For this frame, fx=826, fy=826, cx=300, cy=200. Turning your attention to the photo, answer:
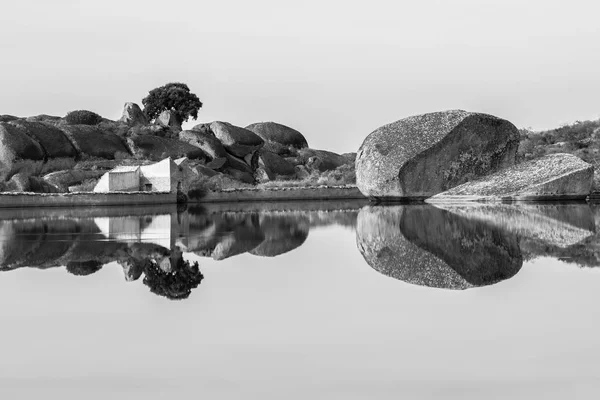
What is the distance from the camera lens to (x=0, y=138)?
163 feet

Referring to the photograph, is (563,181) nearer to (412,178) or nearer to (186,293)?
(412,178)

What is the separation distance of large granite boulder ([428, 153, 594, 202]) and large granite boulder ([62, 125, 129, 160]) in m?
25.6

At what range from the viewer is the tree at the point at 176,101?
78312 mm

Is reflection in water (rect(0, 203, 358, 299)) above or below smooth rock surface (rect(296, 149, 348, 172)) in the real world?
below

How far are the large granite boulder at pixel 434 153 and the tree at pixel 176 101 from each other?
128 ft

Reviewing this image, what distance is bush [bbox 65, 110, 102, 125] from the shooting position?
66.1 metres

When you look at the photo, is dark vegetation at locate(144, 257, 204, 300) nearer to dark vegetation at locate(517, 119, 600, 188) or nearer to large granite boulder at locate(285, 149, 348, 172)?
dark vegetation at locate(517, 119, 600, 188)

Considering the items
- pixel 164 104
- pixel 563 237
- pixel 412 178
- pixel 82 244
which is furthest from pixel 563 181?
pixel 164 104

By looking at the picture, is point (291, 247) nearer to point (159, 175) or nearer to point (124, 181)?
point (159, 175)

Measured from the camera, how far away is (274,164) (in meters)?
66.0

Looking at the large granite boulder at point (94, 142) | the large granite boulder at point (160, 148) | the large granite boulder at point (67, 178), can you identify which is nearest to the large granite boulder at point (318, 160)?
the large granite boulder at point (160, 148)

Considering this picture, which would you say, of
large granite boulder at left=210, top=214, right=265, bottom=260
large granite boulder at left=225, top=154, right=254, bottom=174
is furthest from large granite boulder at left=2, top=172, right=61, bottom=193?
large granite boulder at left=210, top=214, right=265, bottom=260

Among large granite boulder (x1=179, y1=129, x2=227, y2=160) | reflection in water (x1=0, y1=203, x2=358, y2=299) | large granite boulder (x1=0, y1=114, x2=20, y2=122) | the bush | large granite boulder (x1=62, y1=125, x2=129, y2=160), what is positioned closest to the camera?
reflection in water (x1=0, y1=203, x2=358, y2=299)

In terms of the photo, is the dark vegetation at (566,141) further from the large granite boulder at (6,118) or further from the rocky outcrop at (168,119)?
the large granite boulder at (6,118)
